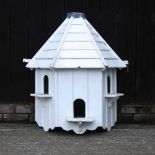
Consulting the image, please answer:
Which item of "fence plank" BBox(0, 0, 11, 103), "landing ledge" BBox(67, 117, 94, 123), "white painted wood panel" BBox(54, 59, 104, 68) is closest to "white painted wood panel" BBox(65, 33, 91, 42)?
"white painted wood panel" BBox(54, 59, 104, 68)

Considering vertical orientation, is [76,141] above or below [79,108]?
below

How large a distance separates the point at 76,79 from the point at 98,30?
0.90 metres

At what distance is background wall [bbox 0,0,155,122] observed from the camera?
14.8 feet

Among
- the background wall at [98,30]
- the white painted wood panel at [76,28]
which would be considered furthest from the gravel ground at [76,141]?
the white painted wood panel at [76,28]

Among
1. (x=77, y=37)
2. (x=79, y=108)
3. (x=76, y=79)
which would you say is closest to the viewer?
(x=76, y=79)

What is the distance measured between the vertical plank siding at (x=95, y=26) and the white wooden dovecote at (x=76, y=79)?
0.52 m

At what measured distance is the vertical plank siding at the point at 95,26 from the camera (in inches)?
177

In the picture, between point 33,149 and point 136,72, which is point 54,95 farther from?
point 136,72

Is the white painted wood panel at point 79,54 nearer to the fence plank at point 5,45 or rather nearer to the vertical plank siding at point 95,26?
the vertical plank siding at point 95,26

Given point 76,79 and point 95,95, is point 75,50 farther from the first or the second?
point 95,95

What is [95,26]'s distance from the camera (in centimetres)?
451

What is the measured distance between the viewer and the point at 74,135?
3914mm

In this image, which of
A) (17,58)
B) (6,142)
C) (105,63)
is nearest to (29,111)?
(17,58)

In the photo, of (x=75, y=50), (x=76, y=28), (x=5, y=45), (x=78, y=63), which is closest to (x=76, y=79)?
(x=78, y=63)
